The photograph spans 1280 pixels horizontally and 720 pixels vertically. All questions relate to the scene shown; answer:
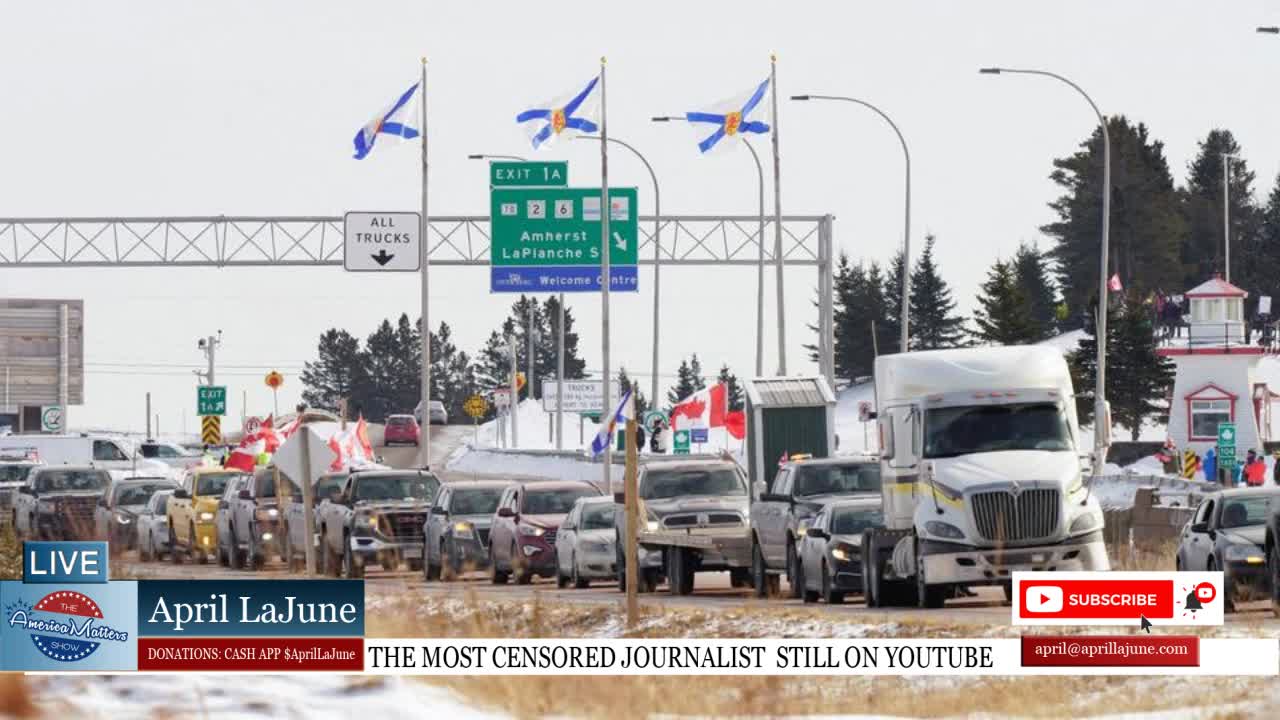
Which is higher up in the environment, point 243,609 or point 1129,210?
point 1129,210

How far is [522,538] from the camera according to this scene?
3897cm

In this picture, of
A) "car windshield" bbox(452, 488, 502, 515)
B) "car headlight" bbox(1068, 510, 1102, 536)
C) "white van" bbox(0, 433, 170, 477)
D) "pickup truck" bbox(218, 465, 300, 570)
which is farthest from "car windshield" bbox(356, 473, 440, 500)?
"white van" bbox(0, 433, 170, 477)

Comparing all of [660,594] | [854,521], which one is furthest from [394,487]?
[854,521]

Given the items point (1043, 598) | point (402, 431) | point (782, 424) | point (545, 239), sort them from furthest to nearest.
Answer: point (402, 431) < point (545, 239) < point (782, 424) < point (1043, 598)

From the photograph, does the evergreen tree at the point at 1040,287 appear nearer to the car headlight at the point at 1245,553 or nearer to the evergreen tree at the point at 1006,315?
the evergreen tree at the point at 1006,315

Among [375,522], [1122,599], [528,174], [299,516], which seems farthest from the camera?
[528,174]

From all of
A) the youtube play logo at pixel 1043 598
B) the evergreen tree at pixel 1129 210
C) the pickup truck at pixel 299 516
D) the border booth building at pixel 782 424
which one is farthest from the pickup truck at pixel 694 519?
the evergreen tree at pixel 1129 210

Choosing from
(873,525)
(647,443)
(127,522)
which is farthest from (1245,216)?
(873,525)

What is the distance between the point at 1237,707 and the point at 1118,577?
9.85 ft

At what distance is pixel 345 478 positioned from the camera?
149ft

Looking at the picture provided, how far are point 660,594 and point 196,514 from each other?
1480 centimetres

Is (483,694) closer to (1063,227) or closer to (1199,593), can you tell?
(1199,593)

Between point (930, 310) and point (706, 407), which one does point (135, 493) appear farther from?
point (930, 310)

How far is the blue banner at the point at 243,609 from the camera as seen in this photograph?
647 inches
